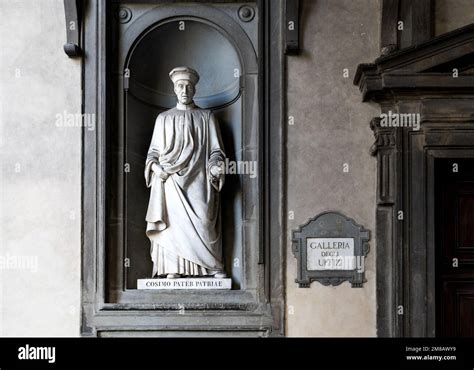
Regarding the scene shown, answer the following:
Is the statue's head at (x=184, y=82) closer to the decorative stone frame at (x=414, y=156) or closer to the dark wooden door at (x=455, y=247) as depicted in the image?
the decorative stone frame at (x=414, y=156)

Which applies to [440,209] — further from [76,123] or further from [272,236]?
[76,123]

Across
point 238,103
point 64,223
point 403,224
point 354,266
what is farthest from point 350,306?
point 64,223

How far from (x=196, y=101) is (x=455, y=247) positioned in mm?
2507

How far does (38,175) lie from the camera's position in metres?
6.23

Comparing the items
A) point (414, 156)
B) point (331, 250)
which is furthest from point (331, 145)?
point (331, 250)

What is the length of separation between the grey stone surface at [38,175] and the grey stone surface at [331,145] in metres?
1.76

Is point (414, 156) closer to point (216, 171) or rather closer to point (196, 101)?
point (216, 171)

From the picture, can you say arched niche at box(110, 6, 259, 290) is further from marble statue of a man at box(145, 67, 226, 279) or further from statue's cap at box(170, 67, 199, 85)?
statue's cap at box(170, 67, 199, 85)

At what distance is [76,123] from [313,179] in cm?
197

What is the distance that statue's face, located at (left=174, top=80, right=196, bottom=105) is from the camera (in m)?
6.37

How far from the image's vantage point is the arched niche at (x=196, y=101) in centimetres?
633

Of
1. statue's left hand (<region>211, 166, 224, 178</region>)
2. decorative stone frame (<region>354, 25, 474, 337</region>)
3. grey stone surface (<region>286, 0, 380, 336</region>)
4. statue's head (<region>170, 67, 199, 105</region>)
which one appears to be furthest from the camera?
statue's head (<region>170, 67, 199, 105</region>)

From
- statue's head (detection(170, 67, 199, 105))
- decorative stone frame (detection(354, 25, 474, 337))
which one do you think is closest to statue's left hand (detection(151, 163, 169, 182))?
statue's head (detection(170, 67, 199, 105))

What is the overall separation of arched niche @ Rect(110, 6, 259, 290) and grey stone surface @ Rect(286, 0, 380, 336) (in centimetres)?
37
